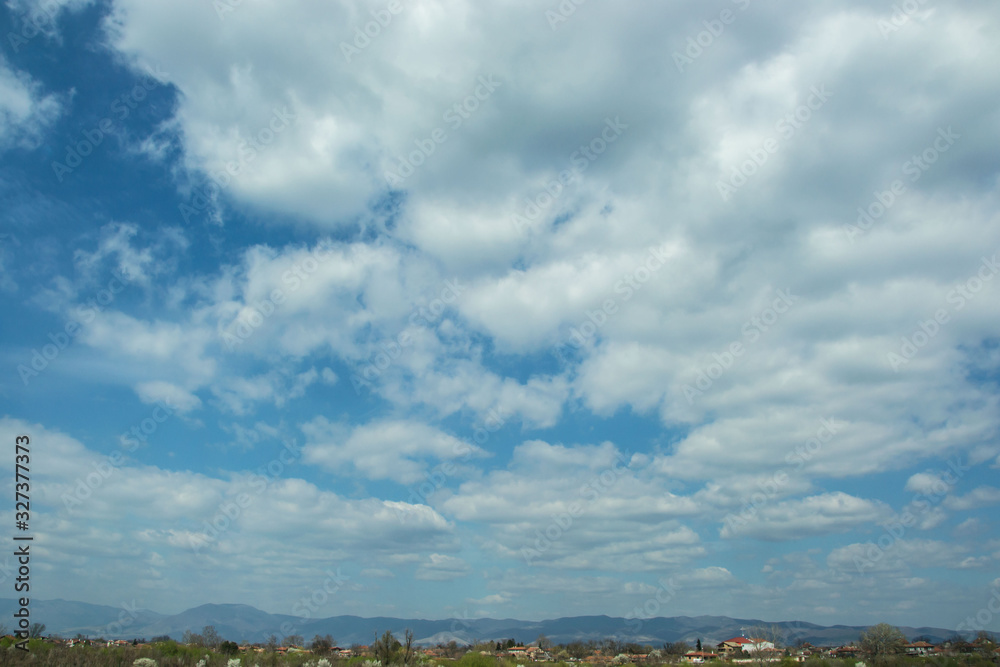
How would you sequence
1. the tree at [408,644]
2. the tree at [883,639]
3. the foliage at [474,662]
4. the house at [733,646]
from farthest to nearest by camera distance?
1. the house at [733,646]
2. the tree at [883,639]
3. the foliage at [474,662]
4. the tree at [408,644]

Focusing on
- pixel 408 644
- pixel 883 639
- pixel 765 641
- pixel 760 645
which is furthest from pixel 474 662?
pixel 883 639

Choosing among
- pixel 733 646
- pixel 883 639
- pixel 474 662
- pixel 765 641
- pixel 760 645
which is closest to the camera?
pixel 474 662

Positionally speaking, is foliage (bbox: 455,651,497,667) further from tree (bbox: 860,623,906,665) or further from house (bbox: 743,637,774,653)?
tree (bbox: 860,623,906,665)

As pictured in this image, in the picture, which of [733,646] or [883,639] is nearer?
[883,639]

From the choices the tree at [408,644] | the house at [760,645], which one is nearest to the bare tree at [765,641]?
the house at [760,645]

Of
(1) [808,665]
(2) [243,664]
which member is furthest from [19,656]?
(1) [808,665]

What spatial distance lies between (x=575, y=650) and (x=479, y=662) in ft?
253

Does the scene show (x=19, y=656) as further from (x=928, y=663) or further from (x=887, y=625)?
(x=887, y=625)

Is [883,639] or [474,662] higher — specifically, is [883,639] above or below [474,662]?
below

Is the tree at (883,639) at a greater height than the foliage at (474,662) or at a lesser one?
lesser

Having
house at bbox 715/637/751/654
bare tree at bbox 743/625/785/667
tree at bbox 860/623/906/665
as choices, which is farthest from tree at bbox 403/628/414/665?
house at bbox 715/637/751/654

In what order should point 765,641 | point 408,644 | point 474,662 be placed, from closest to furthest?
point 408,644 → point 474,662 → point 765,641

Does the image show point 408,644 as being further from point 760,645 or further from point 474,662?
point 760,645

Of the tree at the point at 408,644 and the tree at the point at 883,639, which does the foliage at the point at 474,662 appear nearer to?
the tree at the point at 408,644
